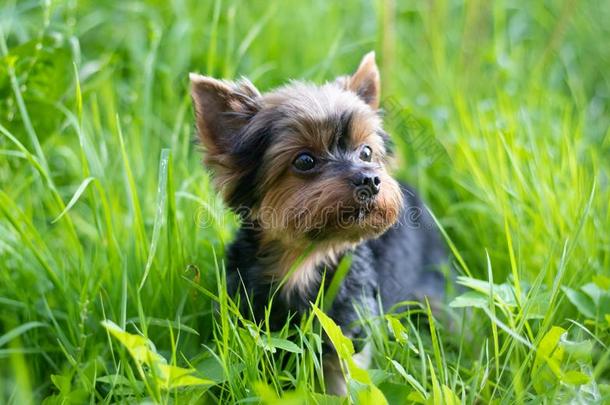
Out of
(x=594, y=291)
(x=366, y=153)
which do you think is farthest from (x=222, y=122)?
(x=594, y=291)

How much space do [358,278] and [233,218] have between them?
924 mm

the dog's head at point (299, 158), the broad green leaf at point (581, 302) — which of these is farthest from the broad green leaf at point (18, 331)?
the broad green leaf at point (581, 302)

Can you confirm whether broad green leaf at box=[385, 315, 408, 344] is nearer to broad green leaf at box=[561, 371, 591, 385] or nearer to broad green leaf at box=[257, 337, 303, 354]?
broad green leaf at box=[257, 337, 303, 354]

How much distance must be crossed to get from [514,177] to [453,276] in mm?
844

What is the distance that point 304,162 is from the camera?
2916 millimetres

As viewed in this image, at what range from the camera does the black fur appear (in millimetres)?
3039

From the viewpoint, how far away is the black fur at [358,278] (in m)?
3.04

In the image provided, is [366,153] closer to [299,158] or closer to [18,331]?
[299,158]

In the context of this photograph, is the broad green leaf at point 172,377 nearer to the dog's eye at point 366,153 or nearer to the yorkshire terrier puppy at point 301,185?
the yorkshire terrier puppy at point 301,185

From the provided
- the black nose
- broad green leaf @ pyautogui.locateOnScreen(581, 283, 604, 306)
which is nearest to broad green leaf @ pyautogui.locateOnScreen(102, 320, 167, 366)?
the black nose

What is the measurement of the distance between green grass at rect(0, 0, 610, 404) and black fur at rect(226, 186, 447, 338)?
120 mm

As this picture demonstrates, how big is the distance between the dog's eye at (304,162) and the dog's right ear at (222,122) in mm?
285

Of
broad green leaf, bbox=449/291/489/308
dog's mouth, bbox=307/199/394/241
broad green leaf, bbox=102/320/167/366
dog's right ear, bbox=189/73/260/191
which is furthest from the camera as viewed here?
dog's right ear, bbox=189/73/260/191

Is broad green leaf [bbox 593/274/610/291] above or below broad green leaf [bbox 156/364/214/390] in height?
above
